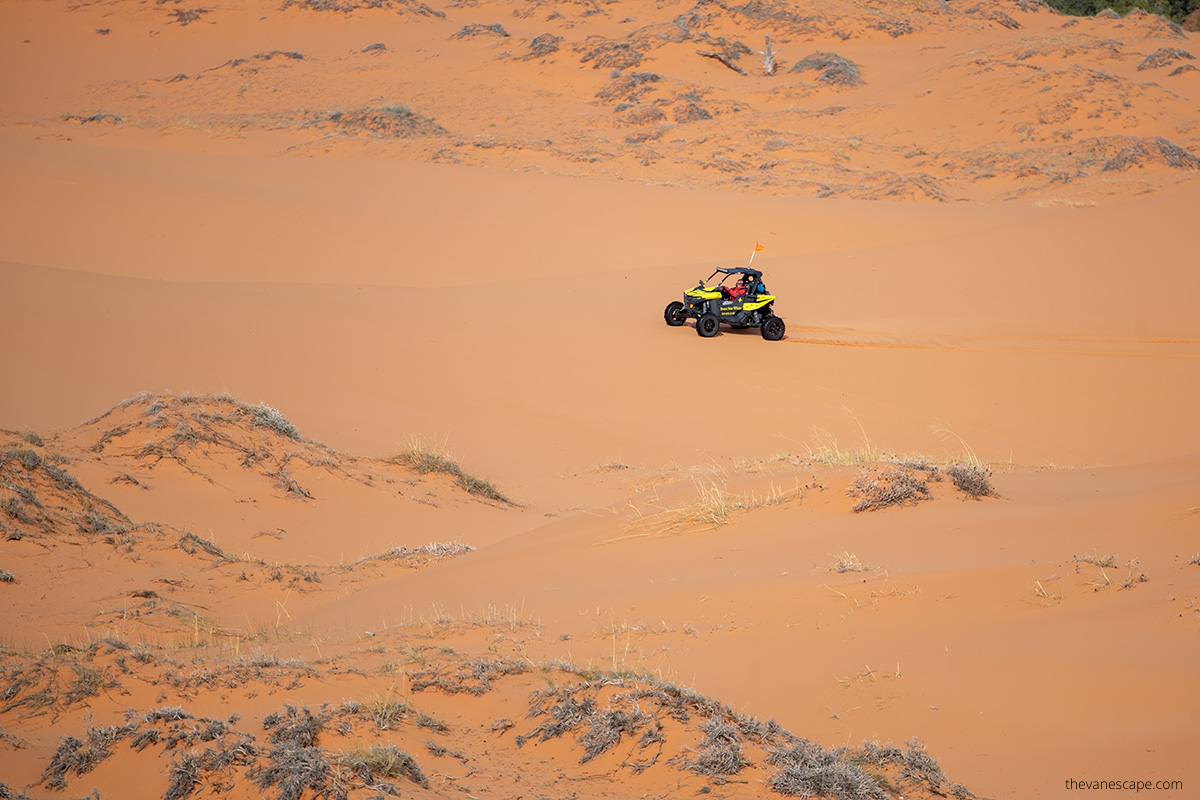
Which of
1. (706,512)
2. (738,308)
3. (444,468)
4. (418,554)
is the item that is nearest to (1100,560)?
(706,512)

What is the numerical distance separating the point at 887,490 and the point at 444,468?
532 cm

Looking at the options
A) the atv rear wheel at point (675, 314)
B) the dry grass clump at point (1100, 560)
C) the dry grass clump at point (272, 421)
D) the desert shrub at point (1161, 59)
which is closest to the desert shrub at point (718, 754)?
the dry grass clump at point (1100, 560)

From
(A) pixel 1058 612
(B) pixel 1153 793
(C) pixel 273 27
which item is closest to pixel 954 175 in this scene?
(A) pixel 1058 612

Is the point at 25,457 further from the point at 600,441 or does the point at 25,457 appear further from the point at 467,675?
the point at 600,441

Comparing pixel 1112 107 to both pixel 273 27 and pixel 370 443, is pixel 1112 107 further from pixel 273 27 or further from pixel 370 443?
pixel 273 27

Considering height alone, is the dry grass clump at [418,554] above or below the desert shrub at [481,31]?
below

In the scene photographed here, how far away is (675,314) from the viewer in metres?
18.0

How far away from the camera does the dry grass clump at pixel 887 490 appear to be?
26.5ft

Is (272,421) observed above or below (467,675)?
below

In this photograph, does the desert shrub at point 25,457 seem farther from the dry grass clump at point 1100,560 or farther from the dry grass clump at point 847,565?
the dry grass clump at point 1100,560

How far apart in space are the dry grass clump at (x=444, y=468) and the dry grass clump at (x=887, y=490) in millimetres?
4288

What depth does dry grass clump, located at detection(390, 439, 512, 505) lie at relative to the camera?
11.1 m

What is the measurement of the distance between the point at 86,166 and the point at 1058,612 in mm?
25725

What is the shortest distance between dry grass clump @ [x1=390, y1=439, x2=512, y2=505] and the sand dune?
106mm
